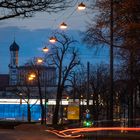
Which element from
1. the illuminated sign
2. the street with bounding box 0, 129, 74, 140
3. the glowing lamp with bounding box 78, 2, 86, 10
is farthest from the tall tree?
the illuminated sign

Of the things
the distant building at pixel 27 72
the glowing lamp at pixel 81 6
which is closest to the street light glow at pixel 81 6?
the glowing lamp at pixel 81 6

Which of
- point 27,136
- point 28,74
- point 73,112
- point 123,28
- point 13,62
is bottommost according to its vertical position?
point 27,136

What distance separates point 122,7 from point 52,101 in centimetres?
10841

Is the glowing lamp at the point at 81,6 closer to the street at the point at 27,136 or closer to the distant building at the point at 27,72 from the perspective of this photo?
the street at the point at 27,136

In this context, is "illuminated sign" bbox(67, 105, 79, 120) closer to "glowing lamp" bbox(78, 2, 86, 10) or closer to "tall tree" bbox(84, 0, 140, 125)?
"tall tree" bbox(84, 0, 140, 125)

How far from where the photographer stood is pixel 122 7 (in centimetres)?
3014

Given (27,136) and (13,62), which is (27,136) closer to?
(27,136)

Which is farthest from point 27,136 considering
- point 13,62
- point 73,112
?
point 13,62

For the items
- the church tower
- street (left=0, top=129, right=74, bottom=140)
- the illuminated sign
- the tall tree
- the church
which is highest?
the church tower

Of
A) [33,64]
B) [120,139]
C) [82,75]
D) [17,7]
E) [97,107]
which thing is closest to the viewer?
[17,7]

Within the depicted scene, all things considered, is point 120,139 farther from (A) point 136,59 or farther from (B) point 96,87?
(B) point 96,87

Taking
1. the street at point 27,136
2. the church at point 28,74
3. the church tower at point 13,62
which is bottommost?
the street at point 27,136

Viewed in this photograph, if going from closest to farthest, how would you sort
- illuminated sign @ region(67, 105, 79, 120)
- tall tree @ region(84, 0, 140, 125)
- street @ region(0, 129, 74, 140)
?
tall tree @ region(84, 0, 140, 125) → street @ region(0, 129, 74, 140) → illuminated sign @ region(67, 105, 79, 120)

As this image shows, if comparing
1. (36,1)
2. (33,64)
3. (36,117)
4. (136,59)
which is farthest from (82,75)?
(36,1)
